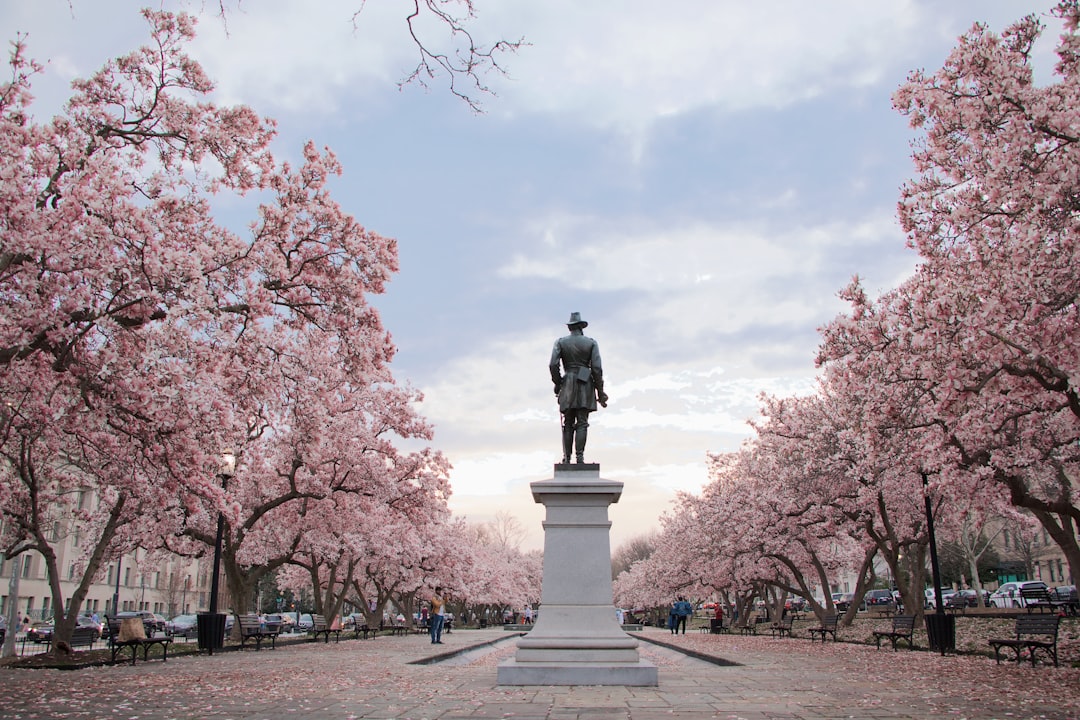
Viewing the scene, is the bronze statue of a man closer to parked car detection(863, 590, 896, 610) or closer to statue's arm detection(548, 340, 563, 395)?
statue's arm detection(548, 340, 563, 395)

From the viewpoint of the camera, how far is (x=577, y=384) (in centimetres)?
1312

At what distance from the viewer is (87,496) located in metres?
58.2

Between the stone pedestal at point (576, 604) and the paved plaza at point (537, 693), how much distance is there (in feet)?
1.61

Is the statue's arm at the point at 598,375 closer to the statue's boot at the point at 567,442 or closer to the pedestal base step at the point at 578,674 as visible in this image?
the statue's boot at the point at 567,442

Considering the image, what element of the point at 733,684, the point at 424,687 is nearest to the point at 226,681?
the point at 424,687

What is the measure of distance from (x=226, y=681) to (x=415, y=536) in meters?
28.6

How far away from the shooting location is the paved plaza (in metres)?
7.87

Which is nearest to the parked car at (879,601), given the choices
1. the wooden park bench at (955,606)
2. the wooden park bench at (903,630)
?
the wooden park bench at (955,606)

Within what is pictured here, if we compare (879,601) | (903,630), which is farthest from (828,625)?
(879,601)

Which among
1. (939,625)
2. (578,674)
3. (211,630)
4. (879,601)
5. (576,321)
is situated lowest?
(879,601)

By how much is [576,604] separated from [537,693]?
206cm

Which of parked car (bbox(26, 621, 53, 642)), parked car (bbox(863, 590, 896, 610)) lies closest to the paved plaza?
parked car (bbox(26, 621, 53, 642))

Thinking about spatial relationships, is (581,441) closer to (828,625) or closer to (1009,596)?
(828,625)

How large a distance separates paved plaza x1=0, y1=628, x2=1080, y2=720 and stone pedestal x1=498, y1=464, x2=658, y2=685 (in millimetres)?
490
